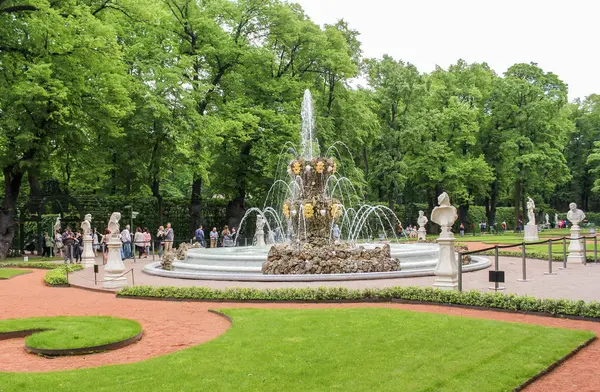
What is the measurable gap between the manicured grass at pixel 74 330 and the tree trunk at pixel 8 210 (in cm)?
1732

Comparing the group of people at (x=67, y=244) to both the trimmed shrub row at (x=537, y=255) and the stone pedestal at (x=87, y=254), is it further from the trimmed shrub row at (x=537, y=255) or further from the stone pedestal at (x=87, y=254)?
the trimmed shrub row at (x=537, y=255)

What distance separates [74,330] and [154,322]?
164 cm

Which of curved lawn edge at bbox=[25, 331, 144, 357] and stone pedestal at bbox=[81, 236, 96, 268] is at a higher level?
stone pedestal at bbox=[81, 236, 96, 268]

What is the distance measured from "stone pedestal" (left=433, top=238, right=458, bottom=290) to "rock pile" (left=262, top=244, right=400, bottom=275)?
3.54 metres

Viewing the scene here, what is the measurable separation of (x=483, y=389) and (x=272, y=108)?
30124mm

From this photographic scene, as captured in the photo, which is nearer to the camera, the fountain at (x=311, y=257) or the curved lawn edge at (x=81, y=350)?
the curved lawn edge at (x=81, y=350)

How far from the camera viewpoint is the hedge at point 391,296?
10.3 metres

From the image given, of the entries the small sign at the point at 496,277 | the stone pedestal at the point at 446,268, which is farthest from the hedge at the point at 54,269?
the small sign at the point at 496,277

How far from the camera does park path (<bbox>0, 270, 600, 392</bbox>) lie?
7109 millimetres

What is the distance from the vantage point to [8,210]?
26203 millimetres

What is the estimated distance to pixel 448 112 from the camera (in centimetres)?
4531

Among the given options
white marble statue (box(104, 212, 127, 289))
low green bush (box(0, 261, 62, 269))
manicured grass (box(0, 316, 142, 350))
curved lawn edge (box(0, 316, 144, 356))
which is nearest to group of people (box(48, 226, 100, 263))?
low green bush (box(0, 261, 62, 269))

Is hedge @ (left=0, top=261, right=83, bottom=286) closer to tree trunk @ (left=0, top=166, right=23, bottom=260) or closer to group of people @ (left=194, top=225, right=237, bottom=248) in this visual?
tree trunk @ (left=0, top=166, right=23, bottom=260)

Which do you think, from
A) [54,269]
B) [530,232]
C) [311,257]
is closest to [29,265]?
[54,269]
